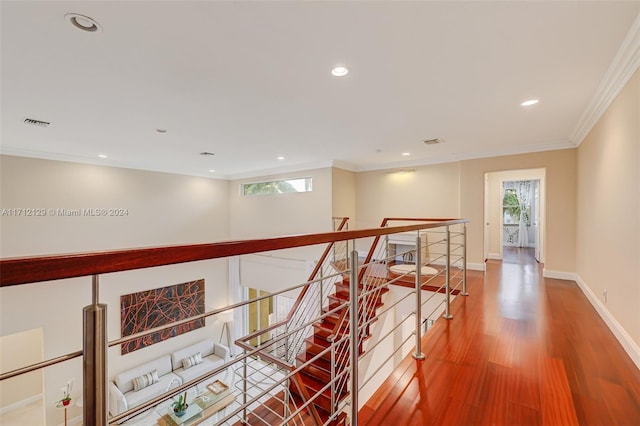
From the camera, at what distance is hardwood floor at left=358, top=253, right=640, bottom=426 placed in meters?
1.45

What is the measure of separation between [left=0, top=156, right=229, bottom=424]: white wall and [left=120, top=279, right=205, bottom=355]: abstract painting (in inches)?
5.8

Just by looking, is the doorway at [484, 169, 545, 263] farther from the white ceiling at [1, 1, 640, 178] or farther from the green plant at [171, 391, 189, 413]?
A: the green plant at [171, 391, 189, 413]

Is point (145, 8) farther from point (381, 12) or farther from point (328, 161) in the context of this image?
point (328, 161)

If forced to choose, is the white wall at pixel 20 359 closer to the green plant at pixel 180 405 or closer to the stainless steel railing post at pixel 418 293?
the green plant at pixel 180 405

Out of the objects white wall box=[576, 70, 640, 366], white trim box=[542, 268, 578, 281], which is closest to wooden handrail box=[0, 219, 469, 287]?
white wall box=[576, 70, 640, 366]

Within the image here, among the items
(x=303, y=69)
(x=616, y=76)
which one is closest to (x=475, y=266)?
(x=616, y=76)

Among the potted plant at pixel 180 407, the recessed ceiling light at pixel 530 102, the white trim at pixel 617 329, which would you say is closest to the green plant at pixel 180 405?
the potted plant at pixel 180 407

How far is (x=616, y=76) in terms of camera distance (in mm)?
2225

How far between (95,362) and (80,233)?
20.3ft

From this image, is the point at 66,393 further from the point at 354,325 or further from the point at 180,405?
the point at 354,325

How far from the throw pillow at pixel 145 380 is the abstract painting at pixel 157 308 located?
0.59 meters

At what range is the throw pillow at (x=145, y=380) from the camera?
17.9 ft

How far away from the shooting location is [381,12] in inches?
62.7

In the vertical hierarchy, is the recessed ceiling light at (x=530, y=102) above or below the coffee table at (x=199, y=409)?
above
